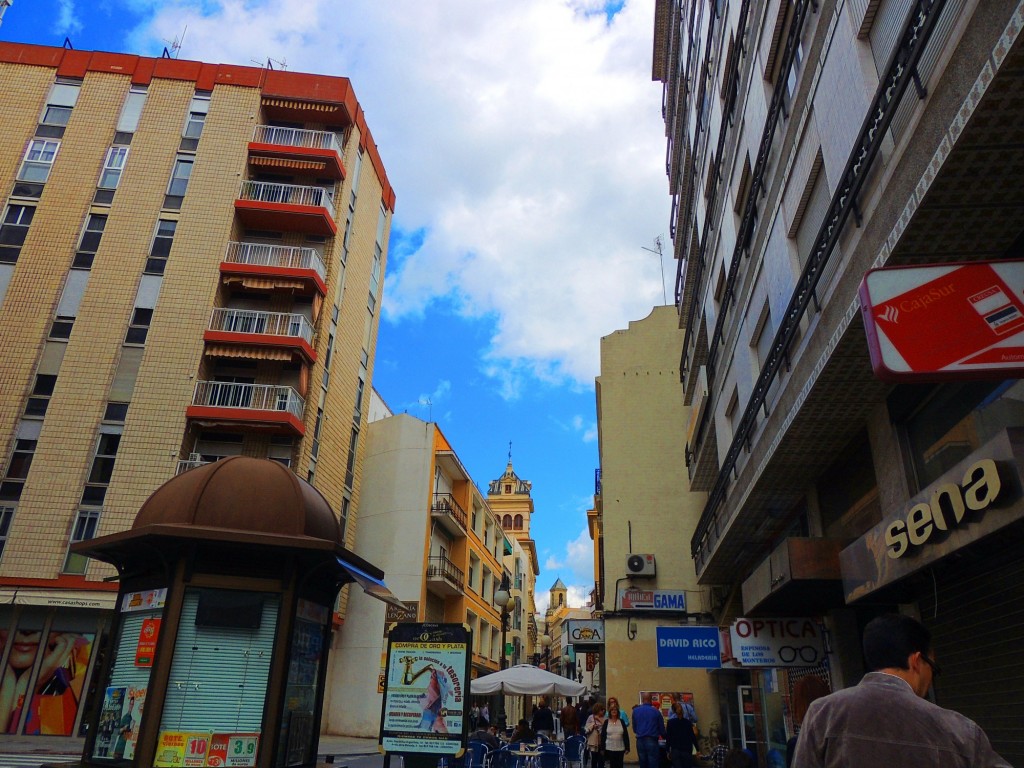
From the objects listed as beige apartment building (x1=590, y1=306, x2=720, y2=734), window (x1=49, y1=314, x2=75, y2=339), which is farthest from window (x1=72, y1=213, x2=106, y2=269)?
beige apartment building (x1=590, y1=306, x2=720, y2=734)

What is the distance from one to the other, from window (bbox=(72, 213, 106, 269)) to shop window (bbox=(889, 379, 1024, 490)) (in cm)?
2914

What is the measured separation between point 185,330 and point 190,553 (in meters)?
21.5

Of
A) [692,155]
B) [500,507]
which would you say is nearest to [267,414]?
[692,155]

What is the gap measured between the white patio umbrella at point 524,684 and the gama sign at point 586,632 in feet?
19.6

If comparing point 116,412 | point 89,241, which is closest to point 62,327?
point 89,241

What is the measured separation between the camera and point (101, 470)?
25.1 metres

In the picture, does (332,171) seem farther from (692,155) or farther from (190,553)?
(190,553)

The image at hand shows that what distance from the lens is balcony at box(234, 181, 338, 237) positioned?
2964 cm

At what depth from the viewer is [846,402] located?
8.70 metres

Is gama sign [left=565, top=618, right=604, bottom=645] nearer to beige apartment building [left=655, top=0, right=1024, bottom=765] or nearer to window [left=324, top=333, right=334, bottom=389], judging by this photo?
beige apartment building [left=655, top=0, right=1024, bottom=765]

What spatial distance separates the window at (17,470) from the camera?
79.8 feet

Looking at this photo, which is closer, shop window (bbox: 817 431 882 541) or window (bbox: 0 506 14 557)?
shop window (bbox: 817 431 882 541)

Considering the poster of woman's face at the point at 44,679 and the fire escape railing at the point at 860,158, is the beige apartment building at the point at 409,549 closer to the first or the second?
the poster of woman's face at the point at 44,679

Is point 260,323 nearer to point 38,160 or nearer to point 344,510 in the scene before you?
point 344,510
